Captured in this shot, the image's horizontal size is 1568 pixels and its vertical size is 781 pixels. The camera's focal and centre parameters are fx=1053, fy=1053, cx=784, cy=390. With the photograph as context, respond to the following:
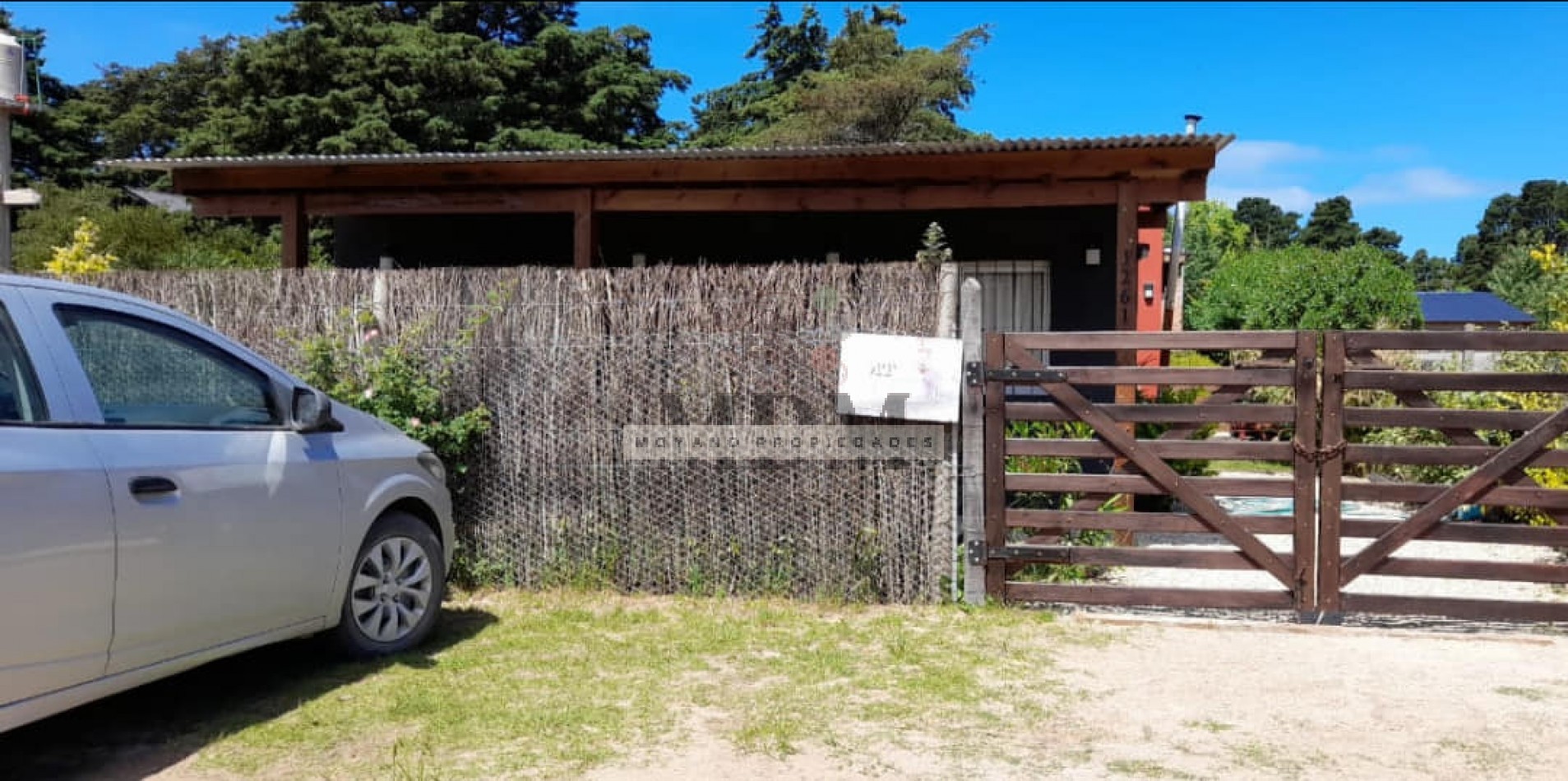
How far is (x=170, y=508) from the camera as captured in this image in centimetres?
373

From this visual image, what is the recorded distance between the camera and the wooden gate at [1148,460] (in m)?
5.59

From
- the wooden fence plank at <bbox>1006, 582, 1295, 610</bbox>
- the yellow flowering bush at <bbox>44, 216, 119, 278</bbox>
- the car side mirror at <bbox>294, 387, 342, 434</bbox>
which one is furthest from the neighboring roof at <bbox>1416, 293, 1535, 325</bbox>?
the car side mirror at <bbox>294, 387, 342, 434</bbox>

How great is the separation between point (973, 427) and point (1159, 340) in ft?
3.57

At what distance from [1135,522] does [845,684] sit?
78.4 inches

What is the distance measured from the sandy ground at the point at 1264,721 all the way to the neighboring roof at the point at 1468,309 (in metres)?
49.0

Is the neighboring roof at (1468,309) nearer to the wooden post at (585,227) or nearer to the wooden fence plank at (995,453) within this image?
the wooden post at (585,227)

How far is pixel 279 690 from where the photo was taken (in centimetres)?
454

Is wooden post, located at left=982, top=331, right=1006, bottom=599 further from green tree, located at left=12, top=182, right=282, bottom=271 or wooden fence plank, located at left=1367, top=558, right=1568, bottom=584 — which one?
green tree, located at left=12, top=182, right=282, bottom=271

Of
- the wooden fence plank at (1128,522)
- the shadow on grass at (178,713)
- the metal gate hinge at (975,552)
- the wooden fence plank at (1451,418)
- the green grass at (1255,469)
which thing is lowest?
the shadow on grass at (178,713)

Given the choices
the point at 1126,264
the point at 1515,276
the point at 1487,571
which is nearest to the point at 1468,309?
the point at 1515,276

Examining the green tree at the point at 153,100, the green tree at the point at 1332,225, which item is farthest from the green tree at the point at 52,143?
the green tree at the point at 1332,225

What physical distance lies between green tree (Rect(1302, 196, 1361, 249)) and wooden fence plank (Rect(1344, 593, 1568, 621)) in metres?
87.5

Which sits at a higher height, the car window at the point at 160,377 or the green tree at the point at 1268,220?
the green tree at the point at 1268,220

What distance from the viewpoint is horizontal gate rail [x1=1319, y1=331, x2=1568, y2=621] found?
5371 millimetres
